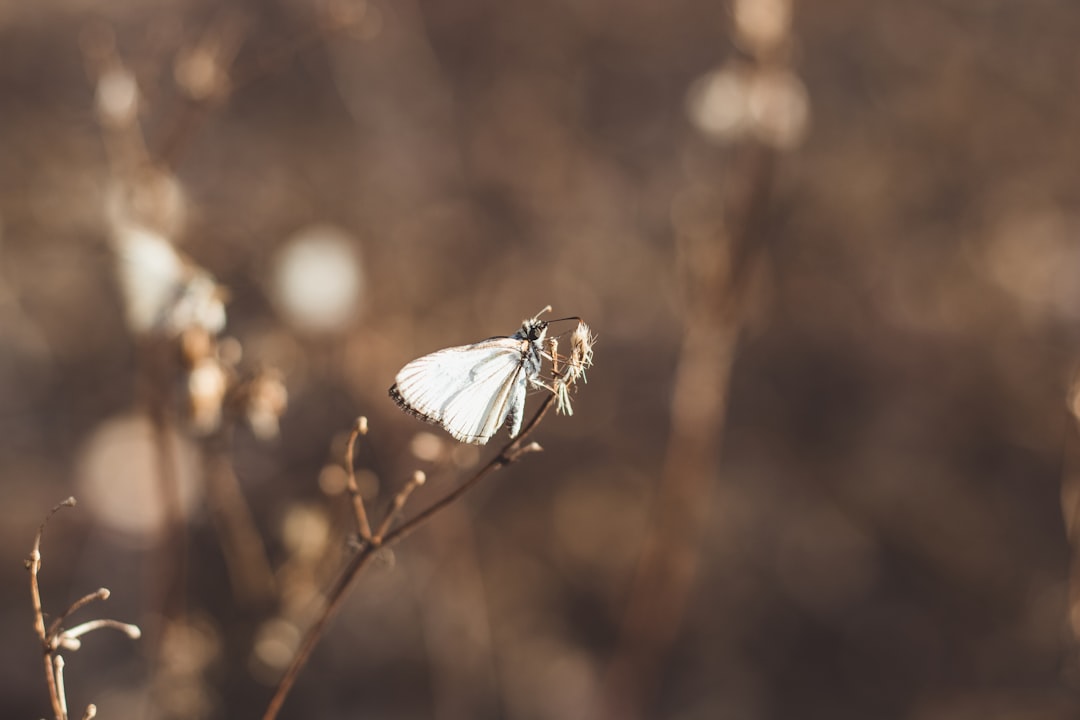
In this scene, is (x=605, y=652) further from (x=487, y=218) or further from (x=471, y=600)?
(x=487, y=218)

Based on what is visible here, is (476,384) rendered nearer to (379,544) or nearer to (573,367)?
(573,367)

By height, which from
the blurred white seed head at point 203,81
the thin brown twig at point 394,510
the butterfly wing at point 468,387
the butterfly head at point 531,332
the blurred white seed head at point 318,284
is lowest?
the thin brown twig at point 394,510

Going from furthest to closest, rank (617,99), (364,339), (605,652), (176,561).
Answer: (617,99) < (605,652) < (364,339) < (176,561)

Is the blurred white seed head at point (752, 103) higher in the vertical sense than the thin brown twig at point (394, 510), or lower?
higher

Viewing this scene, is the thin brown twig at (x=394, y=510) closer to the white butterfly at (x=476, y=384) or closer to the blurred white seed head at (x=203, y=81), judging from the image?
the white butterfly at (x=476, y=384)

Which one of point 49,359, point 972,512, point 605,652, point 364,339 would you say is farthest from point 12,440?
point 972,512

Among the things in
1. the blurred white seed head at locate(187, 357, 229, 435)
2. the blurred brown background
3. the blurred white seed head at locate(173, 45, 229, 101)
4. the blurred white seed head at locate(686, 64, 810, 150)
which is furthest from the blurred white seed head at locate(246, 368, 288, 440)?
the blurred white seed head at locate(686, 64, 810, 150)

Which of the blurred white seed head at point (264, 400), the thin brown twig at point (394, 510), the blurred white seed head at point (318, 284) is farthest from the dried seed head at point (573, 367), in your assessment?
the blurred white seed head at point (318, 284)
